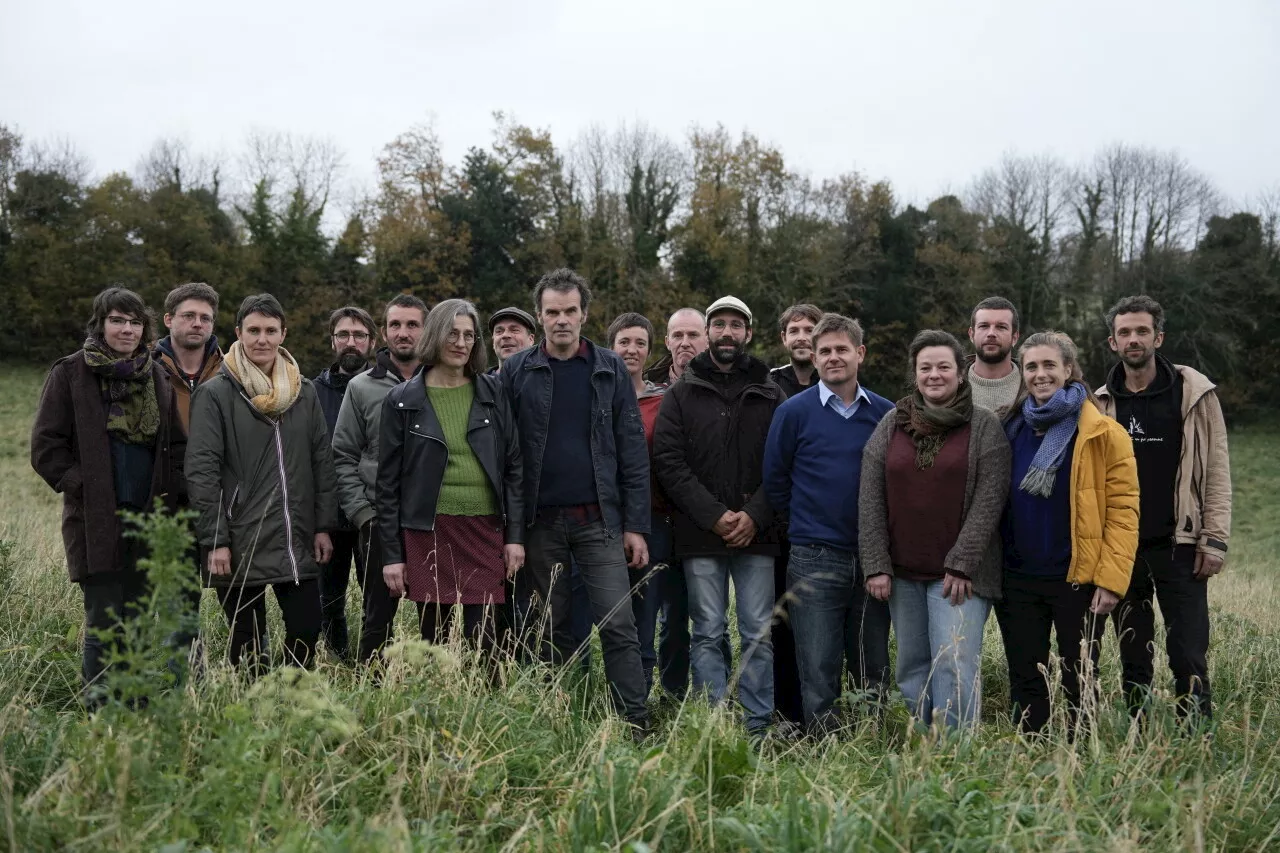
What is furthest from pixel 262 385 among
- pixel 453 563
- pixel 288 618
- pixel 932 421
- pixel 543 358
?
pixel 932 421

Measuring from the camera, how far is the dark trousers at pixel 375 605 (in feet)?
17.4

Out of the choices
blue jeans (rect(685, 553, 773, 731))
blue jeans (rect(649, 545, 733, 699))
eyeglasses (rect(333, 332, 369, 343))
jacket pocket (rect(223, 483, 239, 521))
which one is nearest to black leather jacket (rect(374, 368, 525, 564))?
jacket pocket (rect(223, 483, 239, 521))

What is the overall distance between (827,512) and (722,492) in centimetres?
63

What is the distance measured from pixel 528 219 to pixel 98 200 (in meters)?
13.8

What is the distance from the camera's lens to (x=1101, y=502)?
4543mm

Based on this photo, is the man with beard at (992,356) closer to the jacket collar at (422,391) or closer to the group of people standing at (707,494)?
the group of people standing at (707,494)

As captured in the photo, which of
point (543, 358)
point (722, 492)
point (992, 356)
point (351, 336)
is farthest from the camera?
point (351, 336)

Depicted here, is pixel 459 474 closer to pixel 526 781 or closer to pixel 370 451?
pixel 370 451

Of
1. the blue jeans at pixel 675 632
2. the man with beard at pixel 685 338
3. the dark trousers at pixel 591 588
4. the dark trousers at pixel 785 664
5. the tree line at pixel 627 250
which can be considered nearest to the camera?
the dark trousers at pixel 591 588

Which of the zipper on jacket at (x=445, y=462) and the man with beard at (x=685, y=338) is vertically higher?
the man with beard at (x=685, y=338)

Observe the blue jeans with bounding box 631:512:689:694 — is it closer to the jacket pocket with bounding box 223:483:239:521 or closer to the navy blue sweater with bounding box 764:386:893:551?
the navy blue sweater with bounding box 764:386:893:551

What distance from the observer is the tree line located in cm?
2908

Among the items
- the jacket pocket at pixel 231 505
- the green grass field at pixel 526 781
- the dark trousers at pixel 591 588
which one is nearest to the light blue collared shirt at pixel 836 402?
the dark trousers at pixel 591 588

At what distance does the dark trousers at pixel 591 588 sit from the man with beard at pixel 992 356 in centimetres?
229
